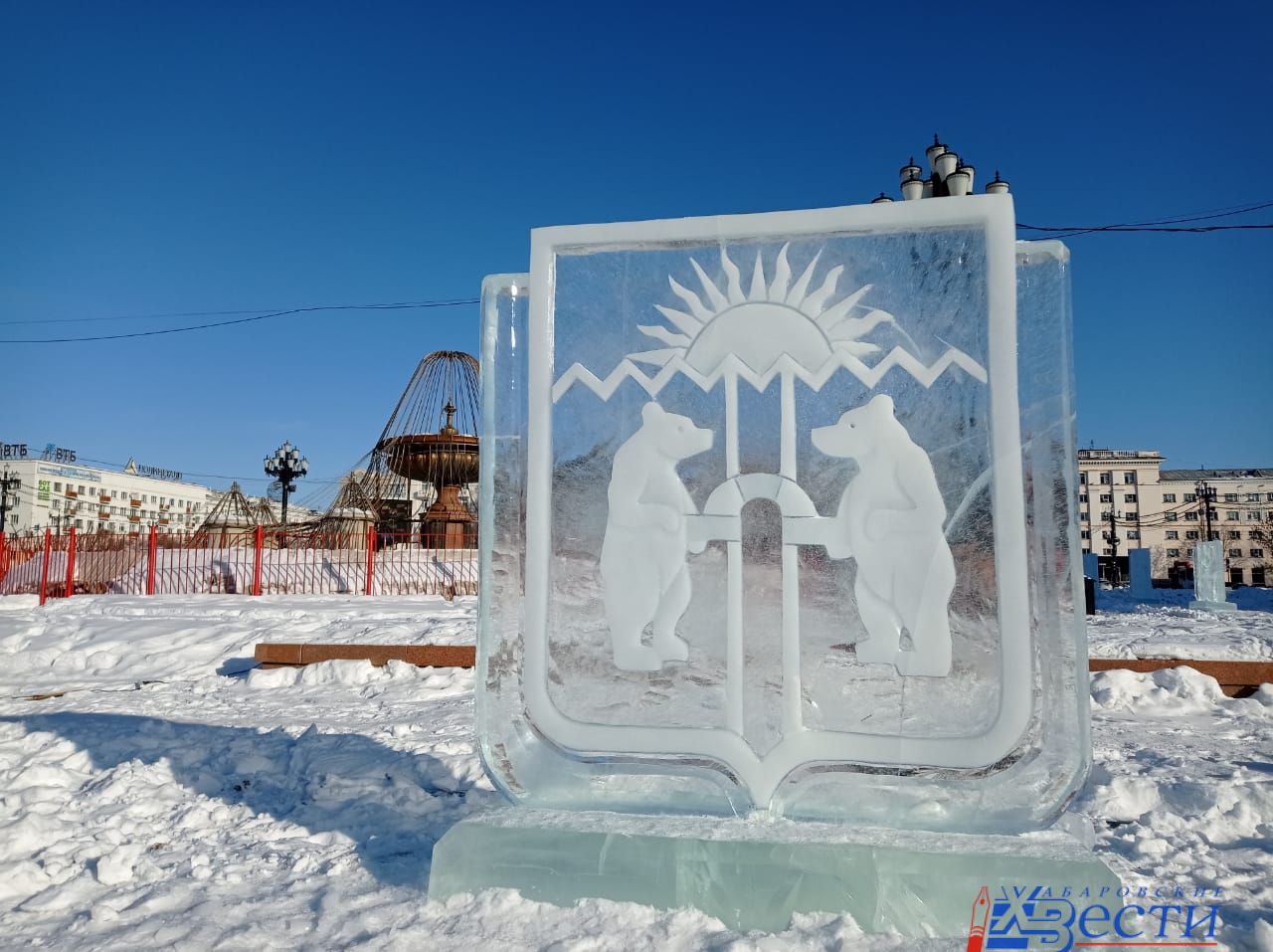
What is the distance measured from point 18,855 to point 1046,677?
12.5 feet

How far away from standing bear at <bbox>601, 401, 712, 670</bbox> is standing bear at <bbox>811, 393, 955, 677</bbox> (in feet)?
1.74

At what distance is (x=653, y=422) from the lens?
2992 millimetres

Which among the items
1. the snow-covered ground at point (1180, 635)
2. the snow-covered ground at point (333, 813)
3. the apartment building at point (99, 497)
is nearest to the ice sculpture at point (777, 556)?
the snow-covered ground at point (333, 813)

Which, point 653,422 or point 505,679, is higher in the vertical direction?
point 653,422

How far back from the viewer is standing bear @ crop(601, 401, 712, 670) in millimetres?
2896

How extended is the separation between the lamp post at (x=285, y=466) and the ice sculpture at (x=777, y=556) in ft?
76.2

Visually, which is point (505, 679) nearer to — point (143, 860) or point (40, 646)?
point (143, 860)

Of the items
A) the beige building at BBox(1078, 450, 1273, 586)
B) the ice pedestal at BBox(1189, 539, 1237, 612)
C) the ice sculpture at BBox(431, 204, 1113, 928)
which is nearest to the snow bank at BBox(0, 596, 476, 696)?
the ice sculpture at BBox(431, 204, 1113, 928)

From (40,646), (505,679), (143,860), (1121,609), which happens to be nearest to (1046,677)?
(505,679)

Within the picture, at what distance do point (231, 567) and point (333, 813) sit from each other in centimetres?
1310

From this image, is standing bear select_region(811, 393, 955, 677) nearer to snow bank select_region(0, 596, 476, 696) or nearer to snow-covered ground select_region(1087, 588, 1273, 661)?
snow-covered ground select_region(1087, 588, 1273, 661)

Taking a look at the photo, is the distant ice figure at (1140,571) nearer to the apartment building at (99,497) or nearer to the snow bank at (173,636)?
the snow bank at (173,636)

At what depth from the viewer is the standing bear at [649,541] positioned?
9.50 feet

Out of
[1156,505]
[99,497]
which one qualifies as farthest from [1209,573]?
[99,497]
